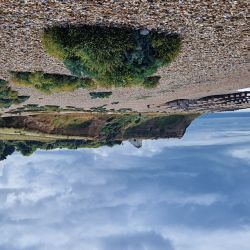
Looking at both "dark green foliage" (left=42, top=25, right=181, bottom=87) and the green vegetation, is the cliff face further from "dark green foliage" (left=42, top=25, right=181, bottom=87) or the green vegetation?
"dark green foliage" (left=42, top=25, right=181, bottom=87)

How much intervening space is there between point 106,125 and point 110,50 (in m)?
29.5

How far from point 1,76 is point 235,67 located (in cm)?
1143

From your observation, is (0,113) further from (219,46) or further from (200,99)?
(219,46)

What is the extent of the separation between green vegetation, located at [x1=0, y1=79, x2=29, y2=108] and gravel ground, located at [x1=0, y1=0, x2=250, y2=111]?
6.08 ft

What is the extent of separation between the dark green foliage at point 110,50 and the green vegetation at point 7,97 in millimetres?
6557

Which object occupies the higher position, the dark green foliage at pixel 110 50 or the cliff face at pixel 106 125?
the cliff face at pixel 106 125

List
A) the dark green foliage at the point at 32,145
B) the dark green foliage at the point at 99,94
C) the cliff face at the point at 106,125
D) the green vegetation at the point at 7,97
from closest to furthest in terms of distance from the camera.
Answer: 1. the green vegetation at the point at 7,97
2. the dark green foliage at the point at 99,94
3. the cliff face at the point at 106,125
4. the dark green foliage at the point at 32,145

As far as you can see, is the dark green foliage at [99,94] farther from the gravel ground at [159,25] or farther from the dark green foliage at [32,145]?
the dark green foliage at [32,145]

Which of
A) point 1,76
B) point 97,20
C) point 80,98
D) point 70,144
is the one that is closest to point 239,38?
point 97,20

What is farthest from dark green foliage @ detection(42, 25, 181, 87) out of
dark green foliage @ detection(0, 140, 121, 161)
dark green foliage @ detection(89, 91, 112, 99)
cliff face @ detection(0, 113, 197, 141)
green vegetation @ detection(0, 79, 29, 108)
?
dark green foliage @ detection(0, 140, 121, 161)

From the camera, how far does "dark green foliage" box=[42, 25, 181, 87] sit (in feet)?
49.6

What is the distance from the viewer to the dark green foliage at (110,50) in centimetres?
1511

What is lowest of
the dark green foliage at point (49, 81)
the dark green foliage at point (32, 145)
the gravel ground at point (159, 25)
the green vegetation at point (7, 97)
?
the gravel ground at point (159, 25)

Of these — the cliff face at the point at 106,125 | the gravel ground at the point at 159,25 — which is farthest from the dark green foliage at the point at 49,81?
the cliff face at the point at 106,125
